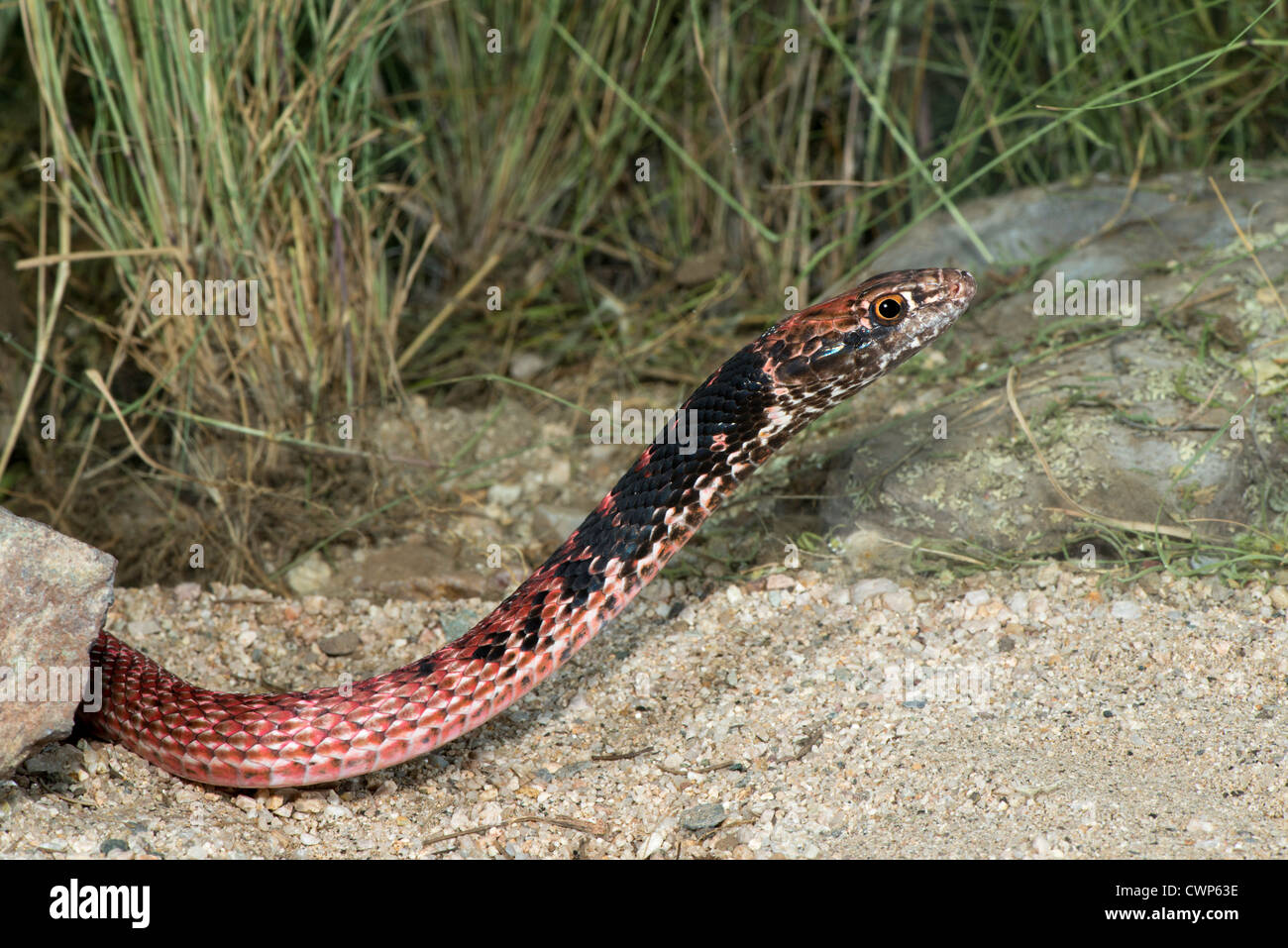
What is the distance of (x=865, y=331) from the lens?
3537 mm

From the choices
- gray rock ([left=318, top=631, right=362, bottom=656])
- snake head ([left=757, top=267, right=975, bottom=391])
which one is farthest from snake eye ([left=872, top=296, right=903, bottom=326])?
gray rock ([left=318, top=631, right=362, bottom=656])

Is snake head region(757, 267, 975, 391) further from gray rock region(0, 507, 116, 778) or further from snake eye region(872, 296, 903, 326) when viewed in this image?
gray rock region(0, 507, 116, 778)

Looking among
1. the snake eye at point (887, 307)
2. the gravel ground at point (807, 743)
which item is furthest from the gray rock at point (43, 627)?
the snake eye at point (887, 307)

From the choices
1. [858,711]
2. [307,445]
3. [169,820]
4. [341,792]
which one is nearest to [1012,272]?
[858,711]

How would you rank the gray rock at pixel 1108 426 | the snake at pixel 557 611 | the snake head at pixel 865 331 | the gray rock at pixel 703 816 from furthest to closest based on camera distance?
the gray rock at pixel 1108 426 < the snake head at pixel 865 331 < the snake at pixel 557 611 < the gray rock at pixel 703 816

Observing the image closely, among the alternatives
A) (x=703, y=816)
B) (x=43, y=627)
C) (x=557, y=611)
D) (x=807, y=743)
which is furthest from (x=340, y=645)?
(x=807, y=743)

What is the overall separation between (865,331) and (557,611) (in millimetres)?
1214

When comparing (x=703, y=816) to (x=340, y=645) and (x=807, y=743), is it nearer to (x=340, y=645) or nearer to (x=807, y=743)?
(x=807, y=743)

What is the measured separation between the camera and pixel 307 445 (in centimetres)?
478

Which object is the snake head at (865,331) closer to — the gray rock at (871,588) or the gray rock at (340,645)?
the gray rock at (871,588)

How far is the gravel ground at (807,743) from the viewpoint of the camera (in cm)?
308

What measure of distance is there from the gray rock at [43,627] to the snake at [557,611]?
0.34 metres

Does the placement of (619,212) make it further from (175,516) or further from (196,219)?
(175,516)

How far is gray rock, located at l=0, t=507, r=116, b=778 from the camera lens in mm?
3049
